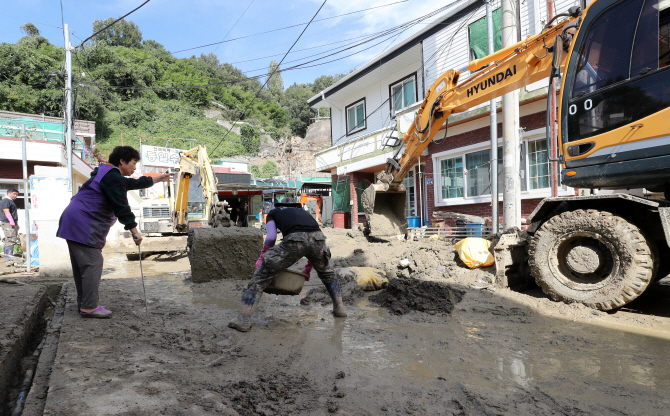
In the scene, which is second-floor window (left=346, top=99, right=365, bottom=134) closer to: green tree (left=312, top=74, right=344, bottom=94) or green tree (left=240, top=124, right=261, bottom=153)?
green tree (left=240, top=124, right=261, bottom=153)

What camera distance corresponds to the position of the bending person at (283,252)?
3.75 metres

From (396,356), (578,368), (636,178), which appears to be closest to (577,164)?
(636,178)

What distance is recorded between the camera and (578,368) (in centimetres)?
281

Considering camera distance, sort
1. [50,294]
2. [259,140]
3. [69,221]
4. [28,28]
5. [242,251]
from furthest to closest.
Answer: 1. [259,140]
2. [28,28]
3. [242,251]
4. [50,294]
5. [69,221]

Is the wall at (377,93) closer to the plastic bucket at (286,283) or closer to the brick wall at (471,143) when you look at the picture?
the brick wall at (471,143)

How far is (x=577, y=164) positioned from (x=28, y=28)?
184ft

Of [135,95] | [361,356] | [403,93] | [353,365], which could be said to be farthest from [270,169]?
[353,365]

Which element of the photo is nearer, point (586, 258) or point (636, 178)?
point (636, 178)

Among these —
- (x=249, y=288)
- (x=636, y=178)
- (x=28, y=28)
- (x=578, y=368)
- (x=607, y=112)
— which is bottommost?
(x=578, y=368)

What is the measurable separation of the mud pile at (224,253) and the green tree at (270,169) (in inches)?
1393

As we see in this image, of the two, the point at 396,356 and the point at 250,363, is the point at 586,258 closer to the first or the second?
the point at 396,356

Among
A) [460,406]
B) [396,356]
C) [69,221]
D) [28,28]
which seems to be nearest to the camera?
[460,406]

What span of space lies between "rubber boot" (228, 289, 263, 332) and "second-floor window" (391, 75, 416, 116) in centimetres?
1176

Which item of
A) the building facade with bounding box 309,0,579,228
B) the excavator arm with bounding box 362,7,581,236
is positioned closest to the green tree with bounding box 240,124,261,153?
the building facade with bounding box 309,0,579,228
